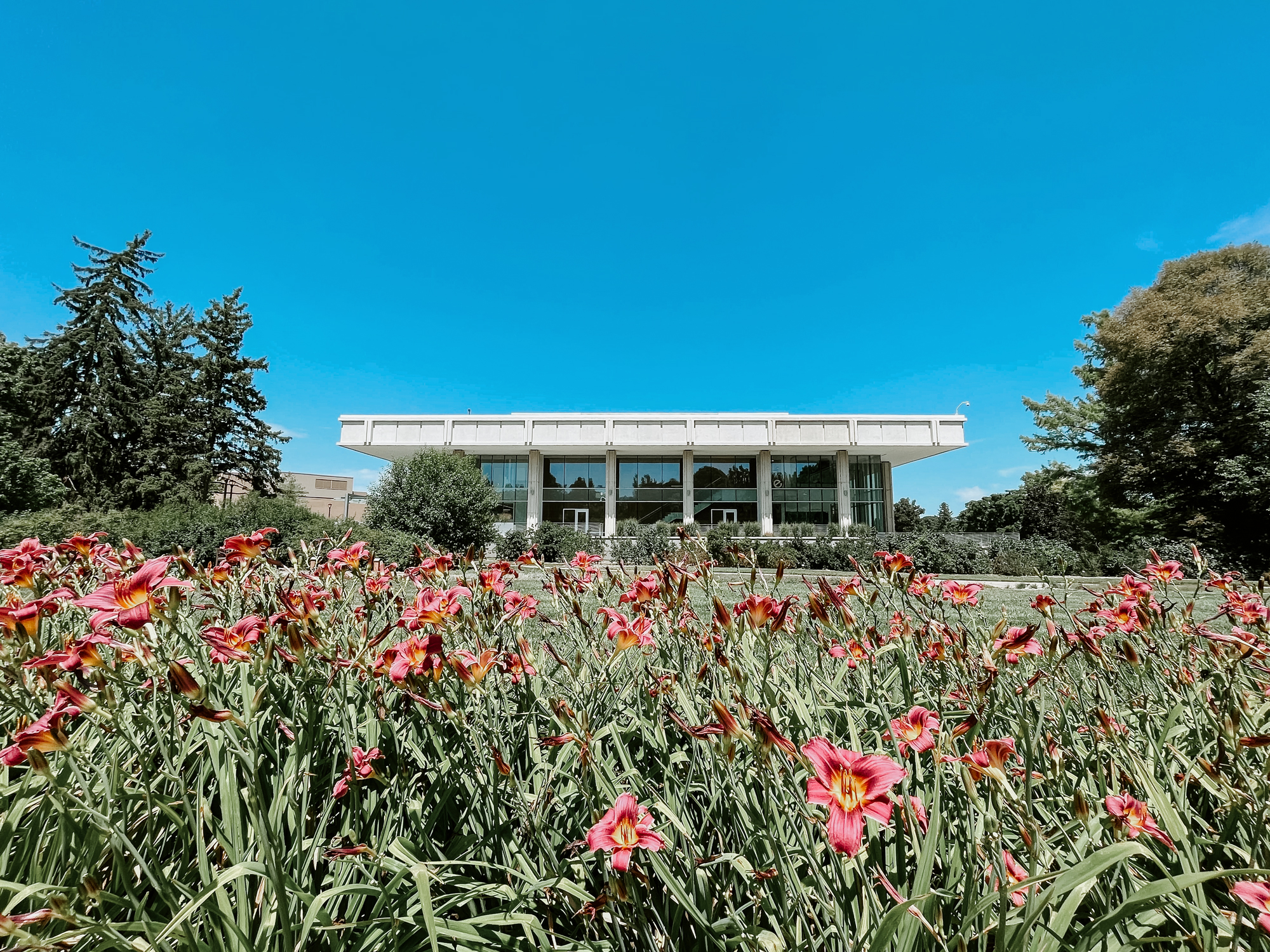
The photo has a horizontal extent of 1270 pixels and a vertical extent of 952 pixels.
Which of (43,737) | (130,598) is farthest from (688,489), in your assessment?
(43,737)

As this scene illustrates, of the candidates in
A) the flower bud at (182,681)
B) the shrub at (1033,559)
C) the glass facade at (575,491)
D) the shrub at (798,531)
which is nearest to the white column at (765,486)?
the shrub at (798,531)

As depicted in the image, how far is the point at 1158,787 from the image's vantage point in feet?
3.98

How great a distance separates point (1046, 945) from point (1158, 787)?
0.47 metres

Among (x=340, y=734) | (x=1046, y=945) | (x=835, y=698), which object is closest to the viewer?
(x=1046, y=945)

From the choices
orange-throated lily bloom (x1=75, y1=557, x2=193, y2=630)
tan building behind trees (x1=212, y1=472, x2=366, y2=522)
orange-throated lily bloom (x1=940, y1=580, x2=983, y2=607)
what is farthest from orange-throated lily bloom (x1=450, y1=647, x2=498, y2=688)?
tan building behind trees (x1=212, y1=472, x2=366, y2=522)

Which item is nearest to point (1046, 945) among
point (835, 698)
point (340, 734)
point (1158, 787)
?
point (1158, 787)

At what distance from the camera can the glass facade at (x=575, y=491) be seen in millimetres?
33031

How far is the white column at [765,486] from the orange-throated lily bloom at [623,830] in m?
31.6

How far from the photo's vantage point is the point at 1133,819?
46.8 inches

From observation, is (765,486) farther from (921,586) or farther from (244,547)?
(244,547)

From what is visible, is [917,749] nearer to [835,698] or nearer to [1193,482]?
[835,698]

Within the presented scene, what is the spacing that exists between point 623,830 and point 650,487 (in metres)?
32.0

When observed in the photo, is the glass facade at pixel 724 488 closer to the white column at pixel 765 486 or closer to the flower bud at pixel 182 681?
the white column at pixel 765 486

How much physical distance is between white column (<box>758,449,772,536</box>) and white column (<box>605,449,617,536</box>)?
8.17 m
